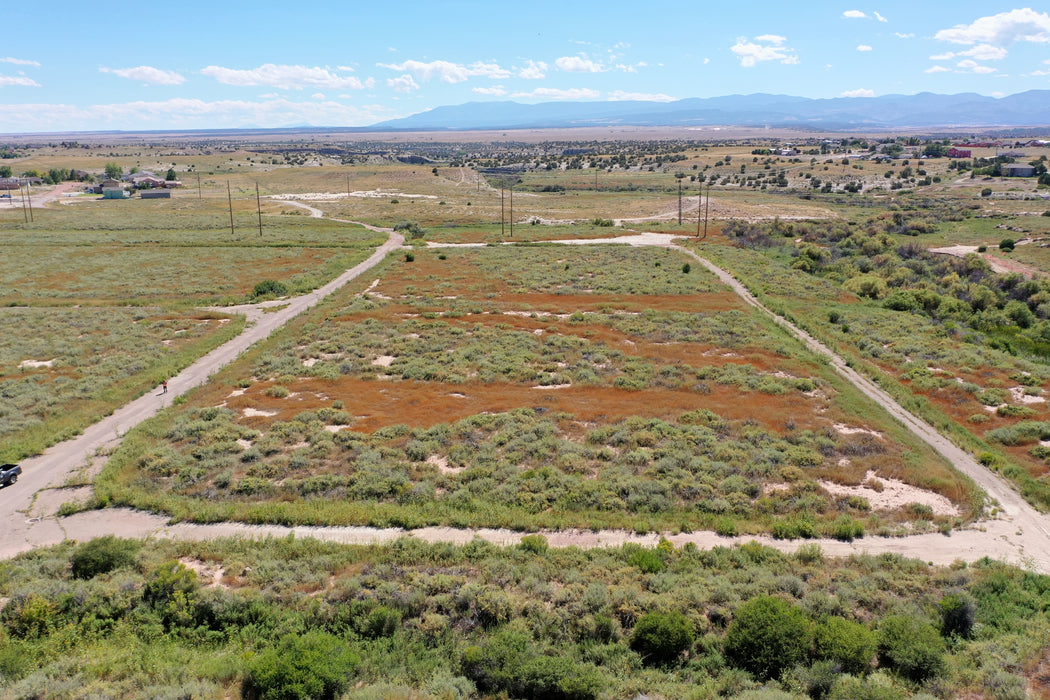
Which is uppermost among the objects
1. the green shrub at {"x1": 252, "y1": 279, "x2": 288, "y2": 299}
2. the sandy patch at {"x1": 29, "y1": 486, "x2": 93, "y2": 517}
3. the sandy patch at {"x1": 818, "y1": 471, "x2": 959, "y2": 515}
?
the green shrub at {"x1": 252, "y1": 279, "x2": 288, "y2": 299}

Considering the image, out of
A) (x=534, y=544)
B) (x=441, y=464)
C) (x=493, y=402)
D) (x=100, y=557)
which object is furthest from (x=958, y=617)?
(x=100, y=557)

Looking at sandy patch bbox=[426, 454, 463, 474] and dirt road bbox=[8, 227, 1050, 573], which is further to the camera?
sandy patch bbox=[426, 454, 463, 474]

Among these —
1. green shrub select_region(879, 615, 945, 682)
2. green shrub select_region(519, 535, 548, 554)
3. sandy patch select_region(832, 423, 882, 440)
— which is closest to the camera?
green shrub select_region(879, 615, 945, 682)

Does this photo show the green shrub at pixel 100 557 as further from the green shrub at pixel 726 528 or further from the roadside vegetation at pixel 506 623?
the green shrub at pixel 726 528

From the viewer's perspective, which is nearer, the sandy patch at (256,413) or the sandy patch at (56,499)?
the sandy patch at (56,499)

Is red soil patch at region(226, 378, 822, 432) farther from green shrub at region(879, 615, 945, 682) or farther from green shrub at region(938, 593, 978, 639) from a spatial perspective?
green shrub at region(879, 615, 945, 682)

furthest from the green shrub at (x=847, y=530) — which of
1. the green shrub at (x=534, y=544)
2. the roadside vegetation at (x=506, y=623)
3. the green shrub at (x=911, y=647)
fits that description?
the green shrub at (x=534, y=544)

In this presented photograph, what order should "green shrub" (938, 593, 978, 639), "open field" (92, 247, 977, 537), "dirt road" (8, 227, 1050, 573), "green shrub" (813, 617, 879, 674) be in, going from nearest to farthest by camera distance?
1. "green shrub" (813, 617, 879, 674)
2. "green shrub" (938, 593, 978, 639)
3. "dirt road" (8, 227, 1050, 573)
4. "open field" (92, 247, 977, 537)

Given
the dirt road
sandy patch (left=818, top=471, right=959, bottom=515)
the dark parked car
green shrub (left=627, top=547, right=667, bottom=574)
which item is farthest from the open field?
the dark parked car

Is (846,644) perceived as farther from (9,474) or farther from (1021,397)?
(9,474)
